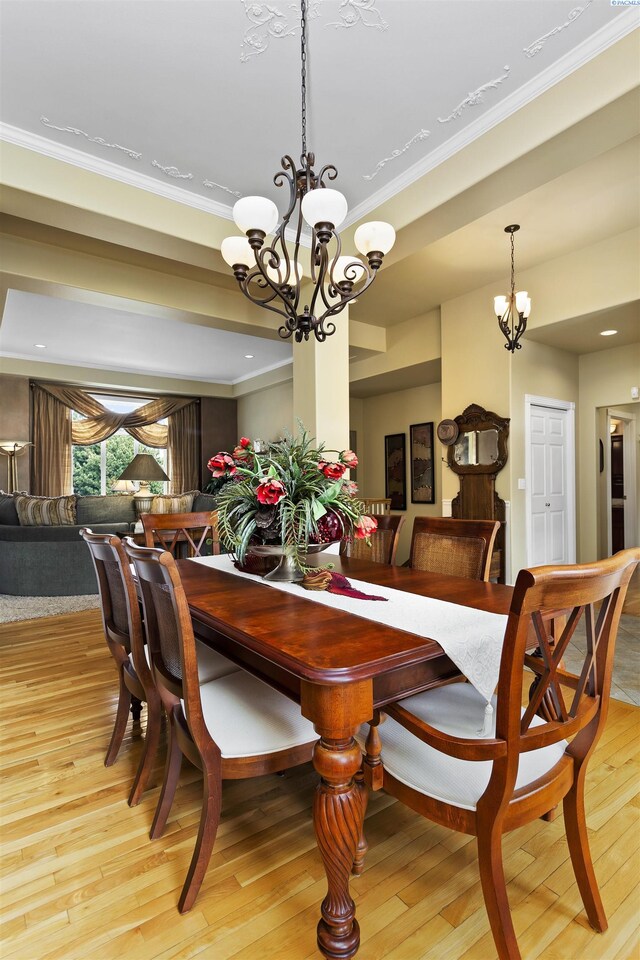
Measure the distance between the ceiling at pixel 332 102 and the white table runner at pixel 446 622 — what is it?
7.49 ft

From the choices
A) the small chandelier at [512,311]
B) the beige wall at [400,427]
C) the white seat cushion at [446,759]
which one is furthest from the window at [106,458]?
the white seat cushion at [446,759]

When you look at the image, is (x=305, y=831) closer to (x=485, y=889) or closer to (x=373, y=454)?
(x=485, y=889)

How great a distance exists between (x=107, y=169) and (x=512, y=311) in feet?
11.2

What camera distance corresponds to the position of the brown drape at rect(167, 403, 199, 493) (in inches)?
343

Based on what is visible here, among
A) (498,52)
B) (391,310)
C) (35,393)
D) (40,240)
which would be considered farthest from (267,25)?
(35,393)

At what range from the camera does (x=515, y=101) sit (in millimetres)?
2424

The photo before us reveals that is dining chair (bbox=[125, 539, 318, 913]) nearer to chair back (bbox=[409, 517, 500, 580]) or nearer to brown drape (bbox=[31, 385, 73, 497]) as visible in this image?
chair back (bbox=[409, 517, 500, 580])

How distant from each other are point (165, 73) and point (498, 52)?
59.5 inches

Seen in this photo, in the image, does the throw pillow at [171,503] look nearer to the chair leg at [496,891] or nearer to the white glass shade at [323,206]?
the white glass shade at [323,206]

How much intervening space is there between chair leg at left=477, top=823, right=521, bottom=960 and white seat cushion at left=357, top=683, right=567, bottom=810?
7cm

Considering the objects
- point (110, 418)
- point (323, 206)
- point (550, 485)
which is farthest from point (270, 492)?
point (110, 418)

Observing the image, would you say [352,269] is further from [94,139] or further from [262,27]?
[94,139]

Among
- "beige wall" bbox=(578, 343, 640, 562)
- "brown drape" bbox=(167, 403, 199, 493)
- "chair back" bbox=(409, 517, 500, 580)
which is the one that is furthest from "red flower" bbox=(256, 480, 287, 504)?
"brown drape" bbox=(167, 403, 199, 493)

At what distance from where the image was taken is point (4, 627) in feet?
12.8
